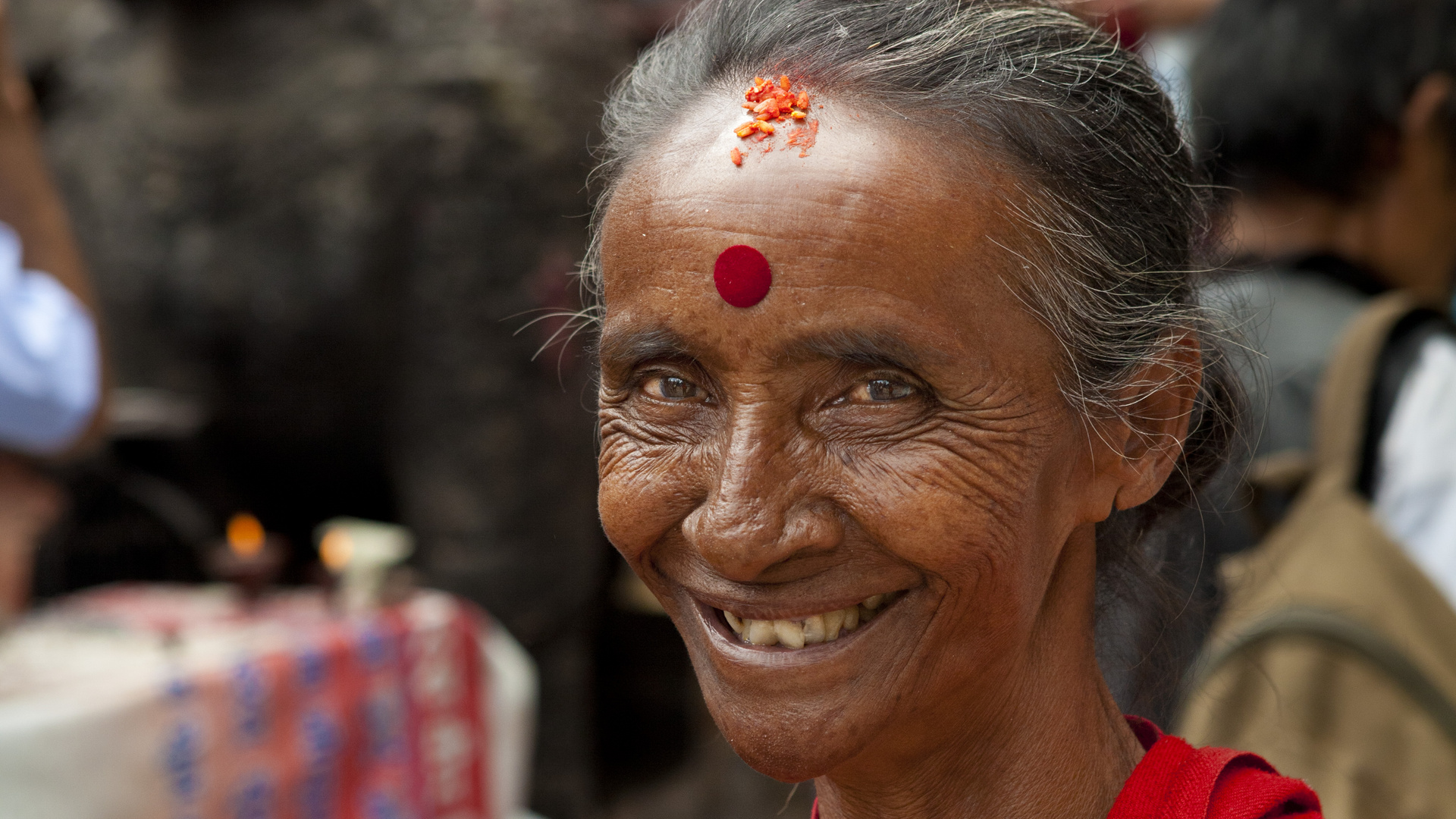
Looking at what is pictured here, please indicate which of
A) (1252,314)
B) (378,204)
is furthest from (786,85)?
(378,204)

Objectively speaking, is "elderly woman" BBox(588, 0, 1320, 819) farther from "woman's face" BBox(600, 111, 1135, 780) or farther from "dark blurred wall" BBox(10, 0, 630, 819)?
"dark blurred wall" BBox(10, 0, 630, 819)

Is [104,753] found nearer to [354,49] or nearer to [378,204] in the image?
[378,204]

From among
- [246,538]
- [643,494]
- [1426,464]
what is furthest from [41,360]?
[1426,464]

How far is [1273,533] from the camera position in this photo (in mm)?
2408

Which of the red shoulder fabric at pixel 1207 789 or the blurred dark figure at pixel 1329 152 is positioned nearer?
the red shoulder fabric at pixel 1207 789

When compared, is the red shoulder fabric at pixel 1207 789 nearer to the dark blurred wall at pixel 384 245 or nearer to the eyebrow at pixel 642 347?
the eyebrow at pixel 642 347

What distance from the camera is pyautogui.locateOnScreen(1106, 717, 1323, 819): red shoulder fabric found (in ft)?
4.48

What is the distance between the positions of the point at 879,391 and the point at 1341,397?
1468 mm

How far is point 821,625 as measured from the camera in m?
1.33

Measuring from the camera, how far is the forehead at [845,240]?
50.1 inches

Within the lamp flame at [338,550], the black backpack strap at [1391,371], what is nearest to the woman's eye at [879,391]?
the black backpack strap at [1391,371]

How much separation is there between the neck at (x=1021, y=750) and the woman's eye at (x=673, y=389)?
41 centimetres

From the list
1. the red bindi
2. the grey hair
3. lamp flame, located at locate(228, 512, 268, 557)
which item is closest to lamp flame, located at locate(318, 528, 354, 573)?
lamp flame, located at locate(228, 512, 268, 557)

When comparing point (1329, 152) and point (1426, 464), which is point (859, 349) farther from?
point (1329, 152)
